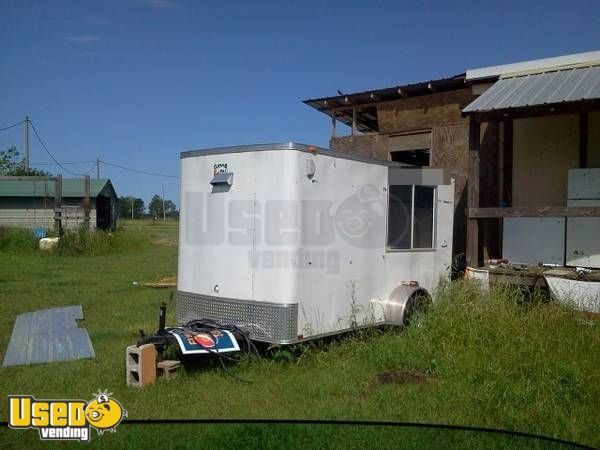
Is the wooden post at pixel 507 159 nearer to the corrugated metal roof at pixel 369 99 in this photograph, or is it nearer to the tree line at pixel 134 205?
the corrugated metal roof at pixel 369 99

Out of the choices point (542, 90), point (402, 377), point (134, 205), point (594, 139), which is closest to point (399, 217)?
point (402, 377)

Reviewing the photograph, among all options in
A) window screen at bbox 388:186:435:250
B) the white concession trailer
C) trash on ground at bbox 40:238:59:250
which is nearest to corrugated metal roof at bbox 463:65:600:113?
window screen at bbox 388:186:435:250

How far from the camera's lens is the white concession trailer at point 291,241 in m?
6.00

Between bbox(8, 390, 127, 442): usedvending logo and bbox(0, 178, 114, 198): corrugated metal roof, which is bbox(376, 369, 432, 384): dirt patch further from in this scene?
bbox(0, 178, 114, 198): corrugated metal roof

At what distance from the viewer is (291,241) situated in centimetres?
599

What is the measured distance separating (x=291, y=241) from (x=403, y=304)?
2000 mm

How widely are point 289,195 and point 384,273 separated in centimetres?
199

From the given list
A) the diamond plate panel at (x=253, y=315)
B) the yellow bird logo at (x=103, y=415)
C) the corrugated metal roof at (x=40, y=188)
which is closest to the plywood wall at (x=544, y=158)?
the diamond plate panel at (x=253, y=315)

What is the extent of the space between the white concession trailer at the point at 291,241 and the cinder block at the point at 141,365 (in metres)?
1.04

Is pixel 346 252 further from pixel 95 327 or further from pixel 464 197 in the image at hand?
pixel 464 197

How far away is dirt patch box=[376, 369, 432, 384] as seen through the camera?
5.52 meters

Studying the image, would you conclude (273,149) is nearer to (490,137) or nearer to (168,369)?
(168,369)

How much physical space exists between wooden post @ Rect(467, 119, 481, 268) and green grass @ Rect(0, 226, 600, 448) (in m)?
1.09

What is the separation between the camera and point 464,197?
35.1ft
